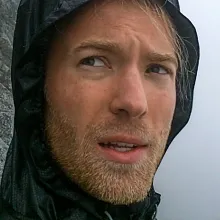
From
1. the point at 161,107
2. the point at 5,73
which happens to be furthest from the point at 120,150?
the point at 5,73

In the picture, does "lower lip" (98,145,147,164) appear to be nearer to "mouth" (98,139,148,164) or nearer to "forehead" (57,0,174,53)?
"mouth" (98,139,148,164)

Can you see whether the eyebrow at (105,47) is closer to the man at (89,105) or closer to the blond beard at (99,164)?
the man at (89,105)

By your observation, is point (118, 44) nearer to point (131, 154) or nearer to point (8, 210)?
point (131, 154)

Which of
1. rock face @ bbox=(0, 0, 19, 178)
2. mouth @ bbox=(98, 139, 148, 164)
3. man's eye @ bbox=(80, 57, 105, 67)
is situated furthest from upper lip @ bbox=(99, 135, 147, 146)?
rock face @ bbox=(0, 0, 19, 178)

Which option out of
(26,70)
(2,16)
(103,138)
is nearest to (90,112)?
(103,138)

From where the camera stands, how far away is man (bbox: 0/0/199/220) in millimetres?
869

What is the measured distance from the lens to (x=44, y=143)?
0.96 metres

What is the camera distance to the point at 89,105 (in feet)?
2.87

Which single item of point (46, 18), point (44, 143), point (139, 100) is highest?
point (46, 18)

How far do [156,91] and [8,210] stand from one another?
360 mm

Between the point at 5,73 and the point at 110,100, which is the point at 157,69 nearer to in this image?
the point at 110,100

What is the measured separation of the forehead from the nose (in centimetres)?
8

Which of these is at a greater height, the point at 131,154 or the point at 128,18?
the point at 128,18

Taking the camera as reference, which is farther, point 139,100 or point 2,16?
point 2,16
